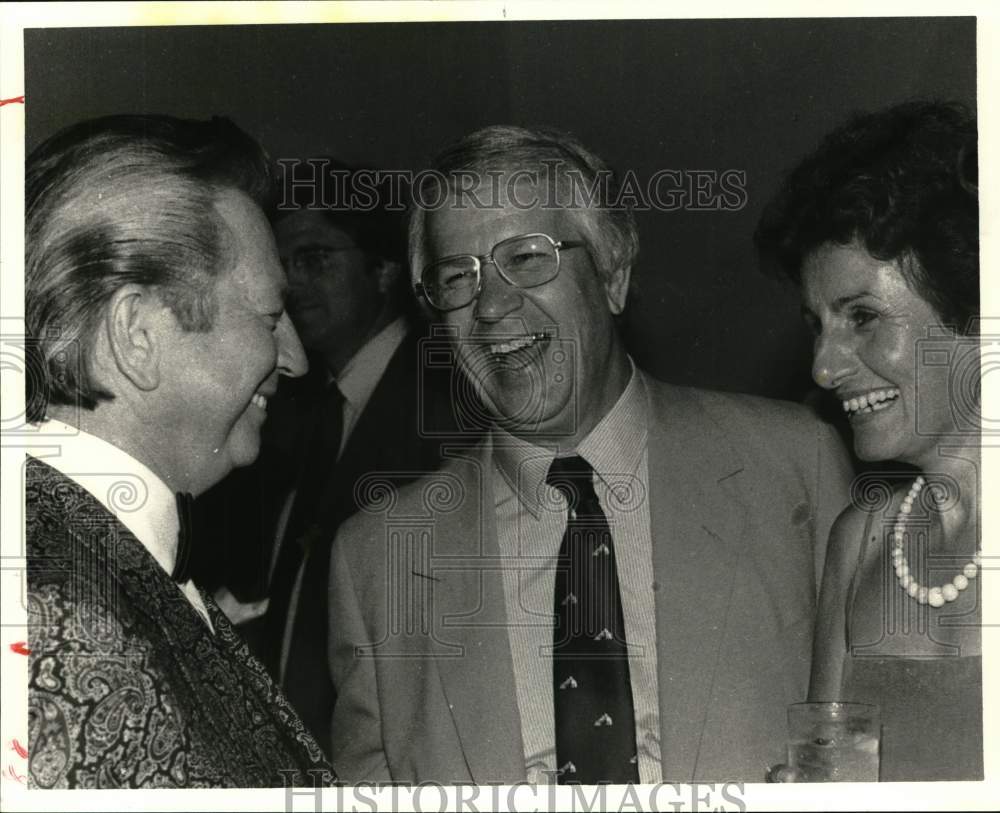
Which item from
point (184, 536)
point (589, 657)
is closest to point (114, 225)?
point (184, 536)

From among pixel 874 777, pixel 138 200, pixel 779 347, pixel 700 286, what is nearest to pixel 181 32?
pixel 138 200

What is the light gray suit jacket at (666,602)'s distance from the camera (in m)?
2.64

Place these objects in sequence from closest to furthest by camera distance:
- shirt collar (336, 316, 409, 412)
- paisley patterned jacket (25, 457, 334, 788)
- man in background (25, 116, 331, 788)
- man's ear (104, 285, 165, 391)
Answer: paisley patterned jacket (25, 457, 334, 788)
man in background (25, 116, 331, 788)
man's ear (104, 285, 165, 391)
shirt collar (336, 316, 409, 412)

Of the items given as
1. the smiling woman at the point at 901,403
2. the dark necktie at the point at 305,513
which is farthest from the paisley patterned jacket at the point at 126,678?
the smiling woman at the point at 901,403

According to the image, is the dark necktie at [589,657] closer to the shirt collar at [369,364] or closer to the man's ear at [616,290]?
the man's ear at [616,290]

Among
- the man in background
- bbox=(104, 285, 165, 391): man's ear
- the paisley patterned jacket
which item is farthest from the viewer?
bbox=(104, 285, 165, 391): man's ear

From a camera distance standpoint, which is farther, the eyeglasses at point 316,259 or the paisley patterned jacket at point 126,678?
the eyeglasses at point 316,259

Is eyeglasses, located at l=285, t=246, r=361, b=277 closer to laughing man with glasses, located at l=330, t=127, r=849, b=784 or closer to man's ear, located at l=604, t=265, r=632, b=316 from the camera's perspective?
laughing man with glasses, located at l=330, t=127, r=849, b=784

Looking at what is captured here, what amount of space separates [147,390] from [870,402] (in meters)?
1.48

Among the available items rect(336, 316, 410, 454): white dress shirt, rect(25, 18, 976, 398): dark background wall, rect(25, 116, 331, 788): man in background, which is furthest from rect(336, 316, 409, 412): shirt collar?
rect(25, 18, 976, 398): dark background wall

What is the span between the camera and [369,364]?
2736mm

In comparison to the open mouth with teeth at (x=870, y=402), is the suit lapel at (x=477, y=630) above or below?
below

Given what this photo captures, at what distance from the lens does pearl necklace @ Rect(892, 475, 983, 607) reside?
106 inches

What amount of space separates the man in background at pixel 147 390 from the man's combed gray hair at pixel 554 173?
1.16 feet
